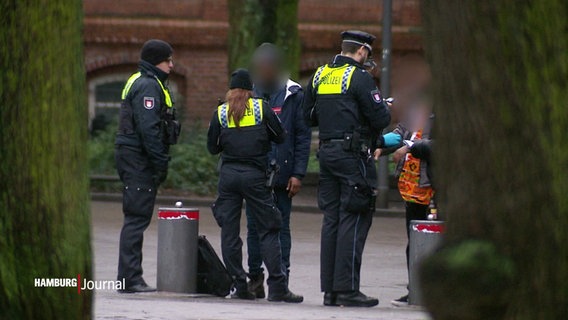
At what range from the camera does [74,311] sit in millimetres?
5156

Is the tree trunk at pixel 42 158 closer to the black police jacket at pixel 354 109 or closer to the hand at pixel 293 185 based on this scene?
the black police jacket at pixel 354 109

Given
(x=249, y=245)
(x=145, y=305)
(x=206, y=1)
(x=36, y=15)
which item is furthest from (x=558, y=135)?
(x=206, y=1)

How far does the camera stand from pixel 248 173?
954 centimetres

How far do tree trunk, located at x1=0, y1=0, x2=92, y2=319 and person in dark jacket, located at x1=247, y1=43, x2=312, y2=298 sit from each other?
15.7 ft

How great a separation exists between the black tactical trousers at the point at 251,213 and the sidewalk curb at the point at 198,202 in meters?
8.77

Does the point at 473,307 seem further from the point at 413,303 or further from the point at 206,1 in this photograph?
the point at 206,1

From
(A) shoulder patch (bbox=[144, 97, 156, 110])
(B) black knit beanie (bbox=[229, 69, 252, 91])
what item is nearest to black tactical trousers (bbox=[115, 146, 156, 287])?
(A) shoulder patch (bbox=[144, 97, 156, 110])

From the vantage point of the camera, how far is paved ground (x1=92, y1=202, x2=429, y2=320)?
856cm

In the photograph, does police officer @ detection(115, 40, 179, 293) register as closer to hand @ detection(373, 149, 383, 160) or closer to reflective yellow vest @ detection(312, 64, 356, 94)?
reflective yellow vest @ detection(312, 64, 356, 94)

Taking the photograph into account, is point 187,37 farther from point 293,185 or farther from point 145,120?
point 293,185

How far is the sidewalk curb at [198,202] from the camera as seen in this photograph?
729 inches

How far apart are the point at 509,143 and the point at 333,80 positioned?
574 centimetres

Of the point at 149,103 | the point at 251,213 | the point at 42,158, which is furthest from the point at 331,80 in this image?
the point at 42,158

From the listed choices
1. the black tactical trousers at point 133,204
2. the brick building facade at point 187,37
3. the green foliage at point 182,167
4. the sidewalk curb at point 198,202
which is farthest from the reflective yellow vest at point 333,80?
the brick building facade at point 187,37
